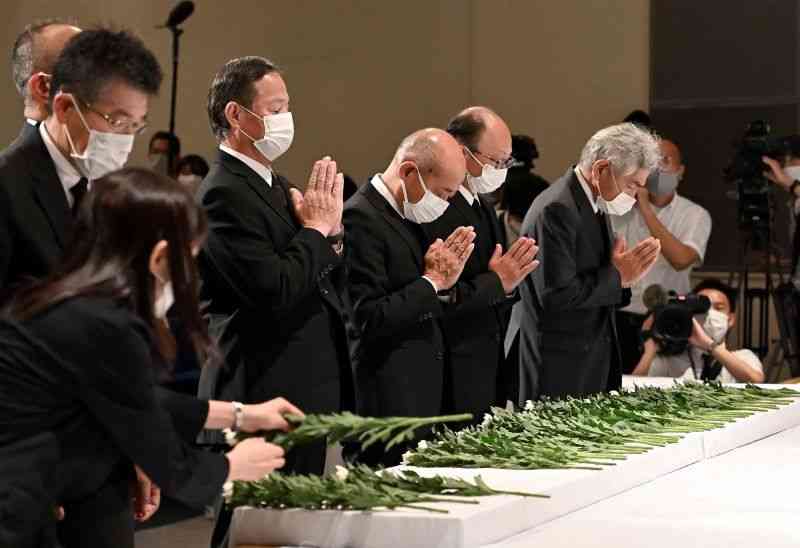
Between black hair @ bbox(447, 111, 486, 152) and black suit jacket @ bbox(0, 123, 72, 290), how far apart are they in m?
2.30

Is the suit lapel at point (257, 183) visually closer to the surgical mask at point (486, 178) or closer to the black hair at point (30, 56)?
the black hair at point (30, 56)

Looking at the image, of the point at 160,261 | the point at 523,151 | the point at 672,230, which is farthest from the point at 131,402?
the point at 672,230

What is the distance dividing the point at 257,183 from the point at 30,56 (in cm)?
77

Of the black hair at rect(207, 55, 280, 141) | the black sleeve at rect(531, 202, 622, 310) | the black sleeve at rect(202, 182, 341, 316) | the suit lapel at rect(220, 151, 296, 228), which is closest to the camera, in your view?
the black sleeve at rect(202, 182, 341, 316)

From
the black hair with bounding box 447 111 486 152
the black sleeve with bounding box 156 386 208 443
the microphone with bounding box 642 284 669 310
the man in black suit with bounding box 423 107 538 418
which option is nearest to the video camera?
the microphone with bounding box 642 284 669 310

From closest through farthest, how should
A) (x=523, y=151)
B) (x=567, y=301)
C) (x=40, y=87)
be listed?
(x=40, y=87)
(x=567, y=301)
(x=523, y=151)

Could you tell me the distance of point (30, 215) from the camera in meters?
2.92

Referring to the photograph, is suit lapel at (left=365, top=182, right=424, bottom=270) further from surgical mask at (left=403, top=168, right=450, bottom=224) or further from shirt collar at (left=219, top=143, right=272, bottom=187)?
shirt collar at (left=219, top=143, right=272, bottom=187)

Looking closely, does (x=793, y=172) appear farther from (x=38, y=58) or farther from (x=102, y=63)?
(x=102, y=63)

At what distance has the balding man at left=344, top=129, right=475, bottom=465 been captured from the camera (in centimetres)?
438

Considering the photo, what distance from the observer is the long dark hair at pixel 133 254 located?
239 centimetres

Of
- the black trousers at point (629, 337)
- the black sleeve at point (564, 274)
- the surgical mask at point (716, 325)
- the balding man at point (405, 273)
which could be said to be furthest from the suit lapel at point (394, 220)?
the black trousers at point (629, 337)

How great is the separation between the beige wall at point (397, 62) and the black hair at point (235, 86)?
5820 mm

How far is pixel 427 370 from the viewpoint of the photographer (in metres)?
4.48
